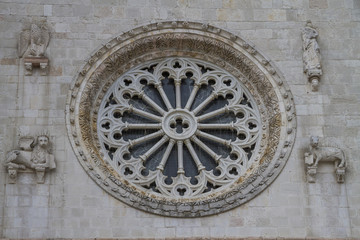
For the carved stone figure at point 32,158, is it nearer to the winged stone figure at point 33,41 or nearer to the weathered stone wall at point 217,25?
the weathered stone wall at point 217,25

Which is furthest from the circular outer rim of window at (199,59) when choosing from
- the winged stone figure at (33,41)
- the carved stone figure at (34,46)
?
the winged stone figure at (33,41)

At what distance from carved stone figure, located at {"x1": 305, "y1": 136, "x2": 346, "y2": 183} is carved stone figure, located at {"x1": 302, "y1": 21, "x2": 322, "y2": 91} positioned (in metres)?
1.39

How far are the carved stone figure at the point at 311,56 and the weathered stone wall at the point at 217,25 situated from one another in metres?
0.16

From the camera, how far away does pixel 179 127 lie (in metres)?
21.5

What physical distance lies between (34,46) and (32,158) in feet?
8.00

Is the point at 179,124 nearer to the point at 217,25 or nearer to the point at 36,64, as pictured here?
the point at 217,25

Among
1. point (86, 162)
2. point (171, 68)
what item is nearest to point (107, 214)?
point (86, 162)

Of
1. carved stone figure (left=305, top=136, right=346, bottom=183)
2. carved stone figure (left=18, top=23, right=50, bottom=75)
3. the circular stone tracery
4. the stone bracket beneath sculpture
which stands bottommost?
carved stone figure (left=305, top=136, right=346, bottom=183)

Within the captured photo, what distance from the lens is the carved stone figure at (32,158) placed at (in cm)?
1994

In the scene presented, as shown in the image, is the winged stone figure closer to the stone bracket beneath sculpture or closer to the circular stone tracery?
the stone bracket beneath sculpture

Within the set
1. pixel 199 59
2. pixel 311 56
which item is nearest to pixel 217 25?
pixel 199 59

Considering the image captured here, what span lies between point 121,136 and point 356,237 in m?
5.01

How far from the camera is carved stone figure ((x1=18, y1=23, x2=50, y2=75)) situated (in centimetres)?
2103

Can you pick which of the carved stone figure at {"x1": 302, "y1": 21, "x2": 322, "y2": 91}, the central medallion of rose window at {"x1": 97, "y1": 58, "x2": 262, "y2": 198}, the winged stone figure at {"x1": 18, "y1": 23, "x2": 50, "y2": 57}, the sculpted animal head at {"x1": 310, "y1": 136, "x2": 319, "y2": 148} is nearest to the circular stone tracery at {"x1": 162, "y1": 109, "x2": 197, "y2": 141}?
→ the central medallion of rose window at {"x1": 97, "y1": 58, "x2": 262, "y2": 198}
